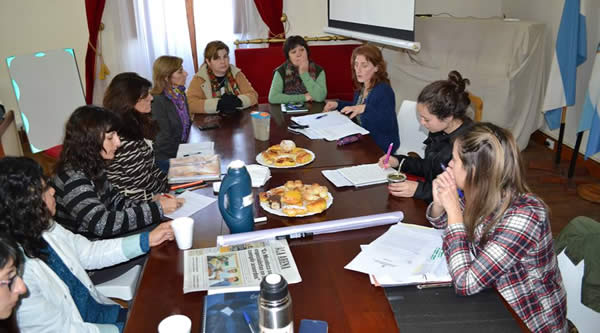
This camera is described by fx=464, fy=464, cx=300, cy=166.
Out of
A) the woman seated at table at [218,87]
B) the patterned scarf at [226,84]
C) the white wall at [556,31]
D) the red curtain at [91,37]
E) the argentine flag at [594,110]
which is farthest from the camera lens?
the red curtain at [91,37]

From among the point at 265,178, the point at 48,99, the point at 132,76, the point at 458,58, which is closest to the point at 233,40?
the point at 48,99

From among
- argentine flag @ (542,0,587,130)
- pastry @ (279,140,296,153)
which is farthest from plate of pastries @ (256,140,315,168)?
argentine flag @ (542,0,587,130)

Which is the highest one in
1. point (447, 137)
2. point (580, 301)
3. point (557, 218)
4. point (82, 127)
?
point (82, 127)

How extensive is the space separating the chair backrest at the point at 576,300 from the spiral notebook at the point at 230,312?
921mm

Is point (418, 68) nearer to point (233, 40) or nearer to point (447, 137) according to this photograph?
point (233, 40)

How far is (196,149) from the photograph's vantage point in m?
2.23

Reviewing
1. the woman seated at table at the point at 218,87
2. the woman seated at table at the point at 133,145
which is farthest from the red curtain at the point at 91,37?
the woman seated at table at the point at 133,145

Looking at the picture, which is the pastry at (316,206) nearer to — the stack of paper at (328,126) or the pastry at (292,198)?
the pastry at (292,198)

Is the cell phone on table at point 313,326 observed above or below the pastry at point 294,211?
below

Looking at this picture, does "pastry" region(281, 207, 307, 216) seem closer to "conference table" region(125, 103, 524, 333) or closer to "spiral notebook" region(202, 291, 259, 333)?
"conference table" region(125, 103, 524, 333)

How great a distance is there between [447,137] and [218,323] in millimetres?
1321

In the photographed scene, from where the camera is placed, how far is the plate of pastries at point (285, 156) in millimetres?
2015

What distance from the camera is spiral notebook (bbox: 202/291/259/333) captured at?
41.1 inches

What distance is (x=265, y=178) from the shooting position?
6.06 ft
